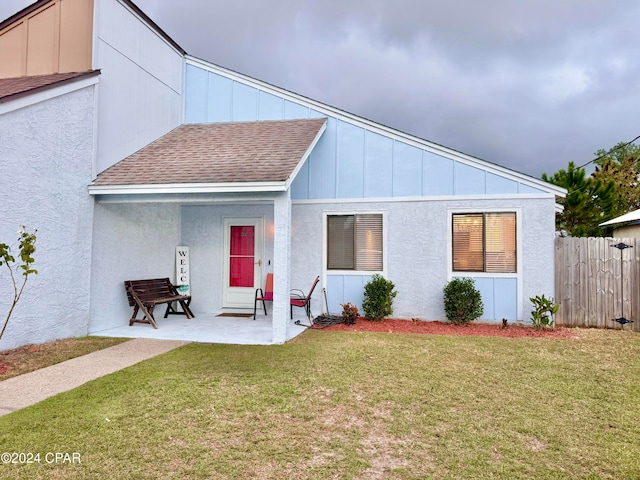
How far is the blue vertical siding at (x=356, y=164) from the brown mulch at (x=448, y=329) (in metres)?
2.82

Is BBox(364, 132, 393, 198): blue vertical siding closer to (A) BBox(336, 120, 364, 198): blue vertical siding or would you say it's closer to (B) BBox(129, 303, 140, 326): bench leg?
(A) BBox(336, 120, 364, 198): blue vertical siding

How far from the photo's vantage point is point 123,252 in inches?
317

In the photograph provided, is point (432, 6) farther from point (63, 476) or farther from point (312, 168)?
point (63, 476)

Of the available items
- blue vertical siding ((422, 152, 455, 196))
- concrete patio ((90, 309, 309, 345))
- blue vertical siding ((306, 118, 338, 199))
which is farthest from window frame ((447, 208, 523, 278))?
concrete patio ((90, 309, 309, 345))

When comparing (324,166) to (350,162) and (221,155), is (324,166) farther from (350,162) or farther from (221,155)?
(221,155)

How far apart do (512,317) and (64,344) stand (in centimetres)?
847

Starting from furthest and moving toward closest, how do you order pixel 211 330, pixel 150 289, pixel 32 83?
pixel 150 289 → pixel 211 330 → pixel 32 83

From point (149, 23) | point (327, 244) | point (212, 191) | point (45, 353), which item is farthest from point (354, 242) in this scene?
point (149, 23)

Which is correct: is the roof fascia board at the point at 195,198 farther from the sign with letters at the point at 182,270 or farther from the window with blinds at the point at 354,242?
the sign with letters at the point at 182,270

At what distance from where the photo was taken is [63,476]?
262cm

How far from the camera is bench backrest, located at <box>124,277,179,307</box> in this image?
8062 millimetres

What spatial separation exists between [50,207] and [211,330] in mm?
3520

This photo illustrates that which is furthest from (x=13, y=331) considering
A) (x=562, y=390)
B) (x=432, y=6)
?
(x=432, y=6)

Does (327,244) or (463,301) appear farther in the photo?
(327,244)
